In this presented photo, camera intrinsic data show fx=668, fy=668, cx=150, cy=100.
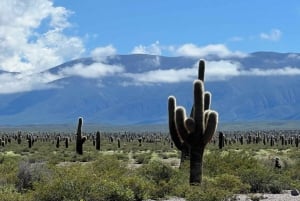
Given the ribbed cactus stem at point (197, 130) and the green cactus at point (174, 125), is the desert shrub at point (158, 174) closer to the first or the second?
the ribbed cactus stem at point (197, 130)

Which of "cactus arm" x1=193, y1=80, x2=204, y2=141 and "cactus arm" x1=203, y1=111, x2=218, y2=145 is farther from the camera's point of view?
"cactus arm" x1=193, y1=80, x2=204, y2=141

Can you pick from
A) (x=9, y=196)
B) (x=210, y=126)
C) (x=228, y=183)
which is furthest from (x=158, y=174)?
(x=9, y=196)

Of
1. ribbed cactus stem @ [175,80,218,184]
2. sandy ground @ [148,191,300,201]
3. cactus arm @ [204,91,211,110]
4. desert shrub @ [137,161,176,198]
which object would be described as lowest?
sandy ground @ [148,191,300,201]

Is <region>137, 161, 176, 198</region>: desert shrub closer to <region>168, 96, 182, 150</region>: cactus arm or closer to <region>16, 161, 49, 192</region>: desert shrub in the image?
<region>168, 96, 182, 150</region>: cactus arm

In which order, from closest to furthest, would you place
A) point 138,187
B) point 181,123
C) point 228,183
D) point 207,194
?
point 207,194 → point 138,187 → point 228,183 → point 181,123

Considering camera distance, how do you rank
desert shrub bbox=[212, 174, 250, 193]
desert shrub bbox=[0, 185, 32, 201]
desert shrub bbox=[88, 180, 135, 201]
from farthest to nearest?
desert shrub bbox=[212, 174, 250, 193], desert shrub bbox=[88, 180, 135, 201], desert shrub bbox=[0, 185, 32, 201]

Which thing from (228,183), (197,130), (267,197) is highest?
(197,130)

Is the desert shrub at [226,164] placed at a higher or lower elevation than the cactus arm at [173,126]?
lower

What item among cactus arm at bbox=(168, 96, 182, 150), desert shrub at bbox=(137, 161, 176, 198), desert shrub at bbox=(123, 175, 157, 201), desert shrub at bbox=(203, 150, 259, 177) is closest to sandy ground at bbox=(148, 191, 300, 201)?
desert shrub at bbox=(123, 175, 157, 201)

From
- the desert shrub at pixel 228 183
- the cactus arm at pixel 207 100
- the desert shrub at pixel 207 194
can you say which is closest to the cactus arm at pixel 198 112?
the desert shrub at pixel 228 183

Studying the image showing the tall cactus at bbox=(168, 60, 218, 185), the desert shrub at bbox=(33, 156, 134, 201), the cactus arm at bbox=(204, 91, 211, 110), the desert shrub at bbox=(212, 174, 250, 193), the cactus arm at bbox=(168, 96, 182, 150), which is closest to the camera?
the desert shrub at bbox=(33, 156, 134, 201)

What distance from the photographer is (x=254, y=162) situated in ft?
86.2

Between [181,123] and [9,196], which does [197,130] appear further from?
[9,196]

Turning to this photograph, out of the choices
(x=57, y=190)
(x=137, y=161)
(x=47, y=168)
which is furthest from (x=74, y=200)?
(x=137, y=161)
